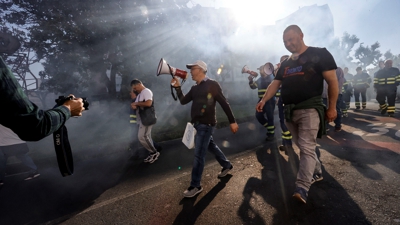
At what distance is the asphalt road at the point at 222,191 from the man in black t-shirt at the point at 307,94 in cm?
40

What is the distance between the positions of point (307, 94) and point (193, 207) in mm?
1898

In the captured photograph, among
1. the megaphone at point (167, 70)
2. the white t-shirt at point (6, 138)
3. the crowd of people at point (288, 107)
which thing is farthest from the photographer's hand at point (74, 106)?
the white t-shirt at point (6, 138)

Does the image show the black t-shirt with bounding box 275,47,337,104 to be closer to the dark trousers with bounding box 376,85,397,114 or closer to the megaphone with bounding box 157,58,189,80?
the megaphone with bounding box 157,58,189,80

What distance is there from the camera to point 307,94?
2252 mm

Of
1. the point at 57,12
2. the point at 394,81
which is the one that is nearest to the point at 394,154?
the point at 394,81

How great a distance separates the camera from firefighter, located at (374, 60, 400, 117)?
6980mm

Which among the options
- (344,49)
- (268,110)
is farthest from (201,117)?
(344,49)

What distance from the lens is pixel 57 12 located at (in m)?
8.27

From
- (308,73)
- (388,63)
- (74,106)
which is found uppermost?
(74,106)

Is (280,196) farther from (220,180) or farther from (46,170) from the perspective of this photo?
(46,170)

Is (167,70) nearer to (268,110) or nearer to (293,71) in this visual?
(293,71)

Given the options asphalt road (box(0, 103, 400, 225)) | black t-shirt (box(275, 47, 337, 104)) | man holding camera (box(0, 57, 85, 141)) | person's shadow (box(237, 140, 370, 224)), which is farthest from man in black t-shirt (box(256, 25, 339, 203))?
man holding camera (box(0, 57, 85, 141))

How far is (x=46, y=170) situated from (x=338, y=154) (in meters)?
6.04

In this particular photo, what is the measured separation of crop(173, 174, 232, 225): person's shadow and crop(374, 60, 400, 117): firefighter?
788cm
